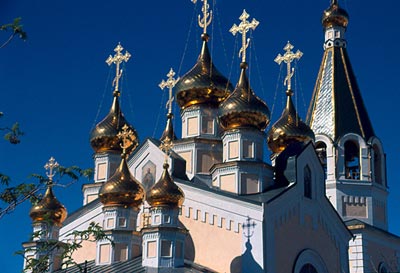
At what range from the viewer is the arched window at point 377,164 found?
20344 millimetres

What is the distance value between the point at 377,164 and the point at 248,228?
697cm

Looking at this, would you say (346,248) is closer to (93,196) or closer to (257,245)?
(257,245)

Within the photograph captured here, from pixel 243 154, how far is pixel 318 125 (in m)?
5.06

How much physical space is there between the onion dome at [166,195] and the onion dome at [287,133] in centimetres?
462

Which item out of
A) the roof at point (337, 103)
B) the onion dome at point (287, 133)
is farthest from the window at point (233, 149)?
the roof at point (337, 103)

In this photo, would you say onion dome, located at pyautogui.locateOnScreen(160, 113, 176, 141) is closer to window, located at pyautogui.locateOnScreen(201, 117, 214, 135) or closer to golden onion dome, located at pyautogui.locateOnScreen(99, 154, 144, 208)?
window, located at pyautogui.locateOnScreen(201, 117, 214, 135)

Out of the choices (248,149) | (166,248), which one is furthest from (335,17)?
(166,248)

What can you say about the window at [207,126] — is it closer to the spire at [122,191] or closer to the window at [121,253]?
the spire at [122,191]

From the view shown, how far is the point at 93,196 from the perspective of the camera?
19.0 meters

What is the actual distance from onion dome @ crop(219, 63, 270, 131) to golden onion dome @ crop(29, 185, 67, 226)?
3696 mm

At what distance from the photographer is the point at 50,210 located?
16.5 m

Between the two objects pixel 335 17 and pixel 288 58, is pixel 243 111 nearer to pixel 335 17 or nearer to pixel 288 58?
pixel 288 58

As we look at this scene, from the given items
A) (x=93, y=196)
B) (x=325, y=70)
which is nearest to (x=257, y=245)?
(x=93, y=196)

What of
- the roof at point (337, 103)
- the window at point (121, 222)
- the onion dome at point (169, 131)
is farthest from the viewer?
the roof at point (337, 103)
